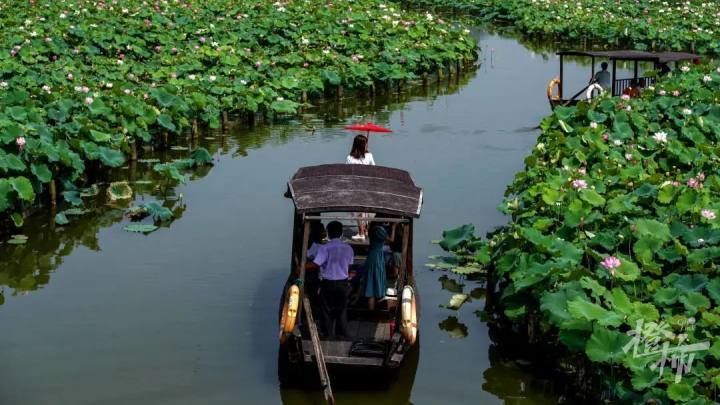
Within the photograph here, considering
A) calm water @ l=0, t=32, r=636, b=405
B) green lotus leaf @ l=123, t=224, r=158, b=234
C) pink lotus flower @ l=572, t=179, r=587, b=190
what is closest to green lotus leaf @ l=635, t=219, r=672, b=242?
pink lotus flower @ l=572, t=179, r=587, b=190

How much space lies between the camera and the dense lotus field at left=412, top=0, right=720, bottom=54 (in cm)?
3288

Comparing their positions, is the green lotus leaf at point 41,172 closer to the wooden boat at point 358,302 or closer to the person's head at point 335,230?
the wooden boat at point 358,302

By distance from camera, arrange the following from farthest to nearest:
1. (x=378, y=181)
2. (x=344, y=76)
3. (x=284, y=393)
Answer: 1. (x=344, y=76)
2. (x=378, y=181)
3. (x=284, y=393)

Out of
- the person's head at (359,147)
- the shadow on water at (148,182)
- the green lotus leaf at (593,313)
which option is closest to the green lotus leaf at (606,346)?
the green lotus leaf at (593,313)

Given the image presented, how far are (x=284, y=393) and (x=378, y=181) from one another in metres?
2.24

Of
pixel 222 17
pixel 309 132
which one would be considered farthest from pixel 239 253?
pixel 222 17

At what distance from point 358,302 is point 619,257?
2486 mm

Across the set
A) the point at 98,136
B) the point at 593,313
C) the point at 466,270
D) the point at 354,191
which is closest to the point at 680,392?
the point at 593,313

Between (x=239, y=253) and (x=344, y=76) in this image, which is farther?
(x=344, y=76)

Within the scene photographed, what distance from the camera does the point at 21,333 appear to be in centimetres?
1038

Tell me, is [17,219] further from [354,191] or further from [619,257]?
[619,257]

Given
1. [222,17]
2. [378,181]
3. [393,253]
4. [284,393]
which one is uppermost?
[222,17]

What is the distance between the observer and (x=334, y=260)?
9367 millimetres

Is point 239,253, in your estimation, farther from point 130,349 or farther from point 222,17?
point 222,17
